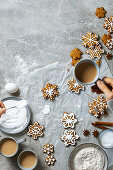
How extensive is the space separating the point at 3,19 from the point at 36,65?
0.43 m

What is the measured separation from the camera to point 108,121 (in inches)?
60.3

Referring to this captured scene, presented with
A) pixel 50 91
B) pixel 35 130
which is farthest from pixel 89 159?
pixel 50 91

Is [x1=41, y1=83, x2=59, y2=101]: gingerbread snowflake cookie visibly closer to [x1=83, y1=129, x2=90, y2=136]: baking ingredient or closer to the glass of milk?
[x1=83, y1=129, x2=90, y2=136]: baking ingredient

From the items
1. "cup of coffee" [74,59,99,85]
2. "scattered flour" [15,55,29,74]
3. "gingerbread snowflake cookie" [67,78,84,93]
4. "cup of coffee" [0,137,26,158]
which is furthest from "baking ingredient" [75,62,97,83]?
"cup of coffee" [0,137,26,158]

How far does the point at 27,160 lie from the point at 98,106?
622 millimetres

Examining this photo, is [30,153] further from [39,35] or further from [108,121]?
[39,35]

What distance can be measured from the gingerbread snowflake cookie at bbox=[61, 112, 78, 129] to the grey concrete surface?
35 centimetres

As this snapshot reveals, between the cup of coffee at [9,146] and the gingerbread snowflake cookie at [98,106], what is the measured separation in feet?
1.75

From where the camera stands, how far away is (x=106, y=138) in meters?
1.49

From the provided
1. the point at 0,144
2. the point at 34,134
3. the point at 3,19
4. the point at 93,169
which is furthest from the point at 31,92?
the point at 93,169

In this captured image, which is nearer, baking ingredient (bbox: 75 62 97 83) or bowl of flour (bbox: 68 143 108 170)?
baking ingredient (bbox: 75 62 97 83)

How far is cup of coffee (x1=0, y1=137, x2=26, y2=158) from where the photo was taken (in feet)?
4.74

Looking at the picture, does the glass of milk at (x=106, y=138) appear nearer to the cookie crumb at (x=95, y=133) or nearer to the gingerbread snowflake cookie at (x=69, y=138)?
the cookie crumb at (x=95, y=133)

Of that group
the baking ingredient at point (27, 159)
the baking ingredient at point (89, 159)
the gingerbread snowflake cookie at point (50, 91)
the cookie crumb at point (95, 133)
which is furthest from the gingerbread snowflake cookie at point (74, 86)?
the baking ingredient at point (27, 159)
